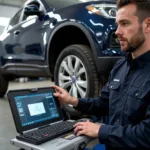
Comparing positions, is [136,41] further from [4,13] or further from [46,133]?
[4,13]

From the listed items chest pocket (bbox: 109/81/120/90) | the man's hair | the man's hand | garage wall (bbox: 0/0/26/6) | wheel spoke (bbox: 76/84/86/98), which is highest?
A: garage wall (bbox: 0/0/26/6)

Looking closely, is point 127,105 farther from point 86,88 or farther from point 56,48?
point 56,48

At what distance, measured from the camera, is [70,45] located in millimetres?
2291

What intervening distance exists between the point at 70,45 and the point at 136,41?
1244mm

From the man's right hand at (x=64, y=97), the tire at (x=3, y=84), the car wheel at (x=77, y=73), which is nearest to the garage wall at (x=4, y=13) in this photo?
the tire at (x=3, y=84)

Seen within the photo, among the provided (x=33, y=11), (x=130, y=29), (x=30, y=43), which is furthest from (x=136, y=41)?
(x=30, y=43)

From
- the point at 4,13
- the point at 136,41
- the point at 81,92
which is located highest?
the point at 4,13

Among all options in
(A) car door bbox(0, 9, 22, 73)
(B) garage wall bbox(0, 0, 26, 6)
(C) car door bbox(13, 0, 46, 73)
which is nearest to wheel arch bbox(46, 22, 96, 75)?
(C) car door bbox(13, 0, 46, 73)

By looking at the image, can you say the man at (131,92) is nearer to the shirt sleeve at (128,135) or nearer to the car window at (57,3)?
the shirt sleeve at (128,135)

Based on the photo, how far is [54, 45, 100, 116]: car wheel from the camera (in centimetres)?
204

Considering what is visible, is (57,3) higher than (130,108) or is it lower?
higher

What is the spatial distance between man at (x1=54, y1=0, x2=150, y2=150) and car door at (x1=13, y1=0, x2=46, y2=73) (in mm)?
1564

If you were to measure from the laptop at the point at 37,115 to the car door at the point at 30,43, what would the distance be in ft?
4.65

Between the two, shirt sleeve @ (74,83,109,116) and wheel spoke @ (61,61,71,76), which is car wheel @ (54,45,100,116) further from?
shirt sleeve @ (74,83,109,116)
